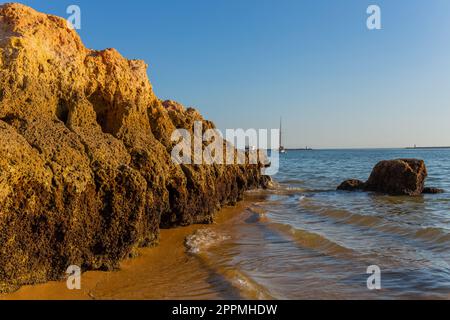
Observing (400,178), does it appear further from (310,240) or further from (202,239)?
(202,239)

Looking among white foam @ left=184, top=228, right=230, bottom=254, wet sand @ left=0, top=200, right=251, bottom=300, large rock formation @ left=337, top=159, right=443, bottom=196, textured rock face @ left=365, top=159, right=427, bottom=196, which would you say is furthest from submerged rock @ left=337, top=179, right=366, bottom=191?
wet sand @ left=0, top=200, right=251, bottom=300

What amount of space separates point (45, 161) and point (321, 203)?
13.8 m

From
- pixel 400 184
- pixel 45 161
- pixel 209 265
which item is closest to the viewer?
pixel 45 161

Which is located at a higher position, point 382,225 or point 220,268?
point 220,268

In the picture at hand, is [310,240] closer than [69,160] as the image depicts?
No

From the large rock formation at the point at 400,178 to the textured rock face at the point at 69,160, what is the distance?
14.1m

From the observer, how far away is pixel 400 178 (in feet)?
66.7

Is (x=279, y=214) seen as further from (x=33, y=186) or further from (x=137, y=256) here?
(x=33, y=186)

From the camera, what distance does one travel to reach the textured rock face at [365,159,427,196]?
20.0 metres

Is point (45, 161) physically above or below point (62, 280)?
above

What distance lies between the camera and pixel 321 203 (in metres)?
17.5

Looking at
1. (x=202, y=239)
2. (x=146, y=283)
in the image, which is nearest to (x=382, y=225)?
(x=202, y=239)

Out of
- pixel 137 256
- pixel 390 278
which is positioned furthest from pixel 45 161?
pixel 390 278

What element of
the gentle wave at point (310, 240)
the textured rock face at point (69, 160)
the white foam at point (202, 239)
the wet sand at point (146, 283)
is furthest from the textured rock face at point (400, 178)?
the wet sand at point (146, 283)
